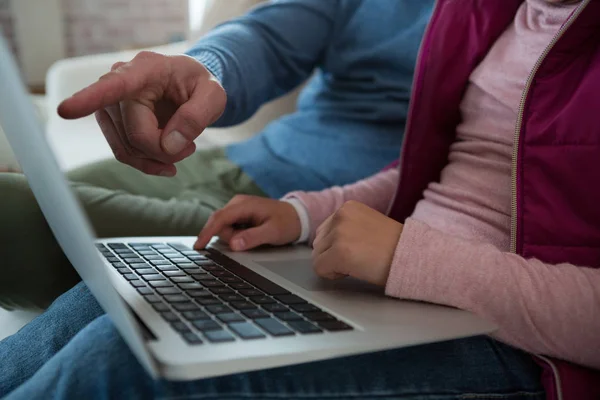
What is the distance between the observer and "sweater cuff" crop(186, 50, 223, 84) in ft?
2.76

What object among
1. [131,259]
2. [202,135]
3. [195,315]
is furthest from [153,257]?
[202,135]

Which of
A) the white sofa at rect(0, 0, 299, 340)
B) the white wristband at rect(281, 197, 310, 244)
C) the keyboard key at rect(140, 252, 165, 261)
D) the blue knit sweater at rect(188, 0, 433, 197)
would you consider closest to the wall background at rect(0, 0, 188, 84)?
the white sofa at rect(0, 0, 299, 340)

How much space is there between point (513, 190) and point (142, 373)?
385 millimetres

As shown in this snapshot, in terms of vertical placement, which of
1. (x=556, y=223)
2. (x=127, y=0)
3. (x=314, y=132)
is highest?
(x=556, y=223)

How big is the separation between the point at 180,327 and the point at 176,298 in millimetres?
74

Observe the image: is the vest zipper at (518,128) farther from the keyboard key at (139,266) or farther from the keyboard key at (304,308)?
the keyboard key at (139,266)

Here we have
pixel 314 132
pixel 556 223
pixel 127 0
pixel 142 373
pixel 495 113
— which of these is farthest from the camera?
pixel 127 0

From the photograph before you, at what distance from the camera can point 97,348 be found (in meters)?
0.48

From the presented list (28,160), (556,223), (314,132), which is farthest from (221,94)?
(314,132)

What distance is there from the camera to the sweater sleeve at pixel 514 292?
53cm

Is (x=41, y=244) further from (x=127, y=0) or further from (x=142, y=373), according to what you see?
(x=127, y=0)

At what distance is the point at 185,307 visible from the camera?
0.48m

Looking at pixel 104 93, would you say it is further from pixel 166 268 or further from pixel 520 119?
pixel 520 119

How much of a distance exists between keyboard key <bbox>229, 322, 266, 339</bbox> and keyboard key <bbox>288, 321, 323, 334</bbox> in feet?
0.09
